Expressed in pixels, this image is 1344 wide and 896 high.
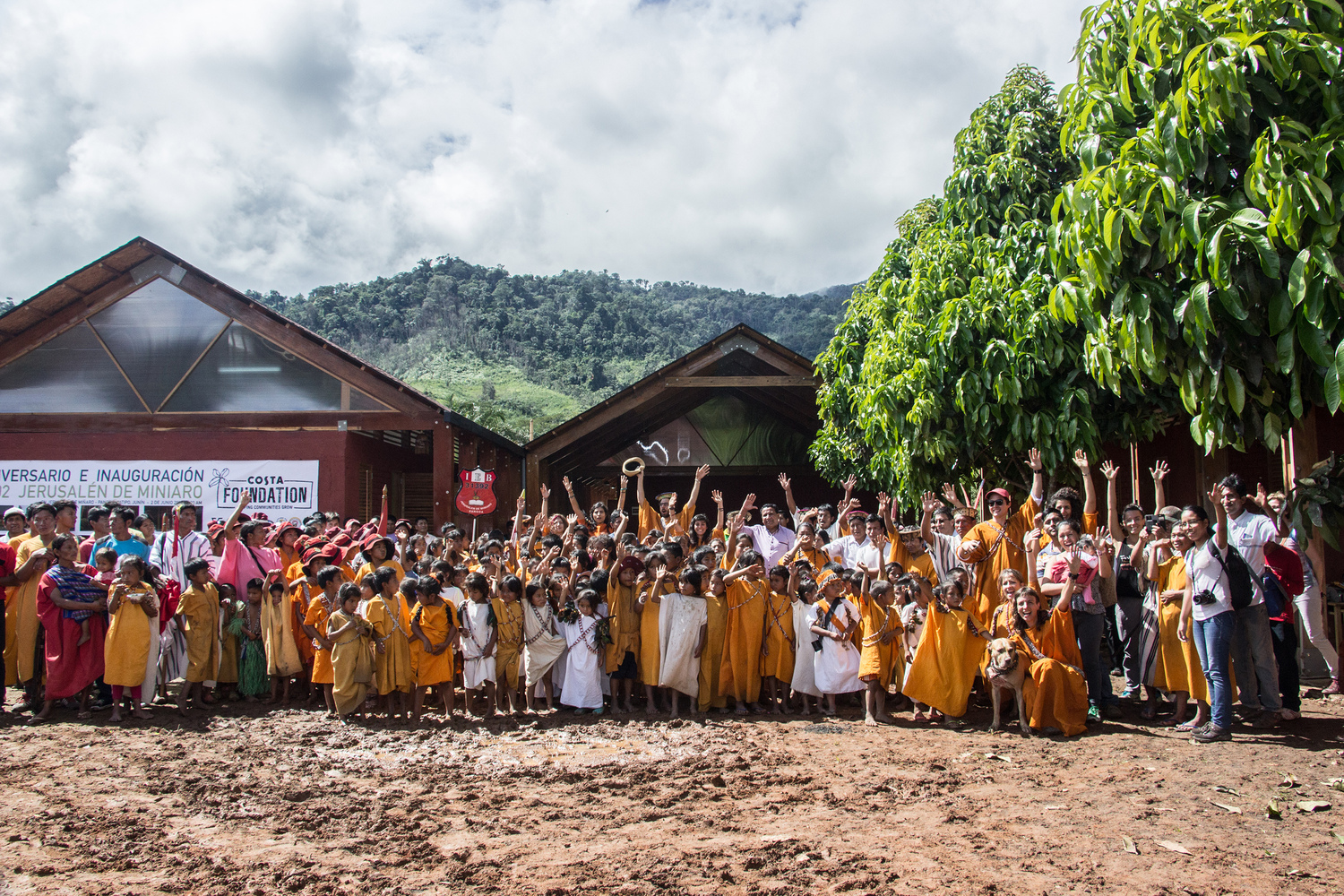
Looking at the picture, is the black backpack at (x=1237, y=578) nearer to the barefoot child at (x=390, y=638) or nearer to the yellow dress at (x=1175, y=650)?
the yellow dress at (x=1175, y=650)

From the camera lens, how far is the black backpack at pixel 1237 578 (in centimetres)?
587

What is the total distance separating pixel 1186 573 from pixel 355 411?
11.5 metres

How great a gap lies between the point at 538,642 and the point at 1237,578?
197 inches

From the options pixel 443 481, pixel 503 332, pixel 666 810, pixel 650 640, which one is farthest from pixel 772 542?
pixel 503 332

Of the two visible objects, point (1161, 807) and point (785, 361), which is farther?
point (785, 361)

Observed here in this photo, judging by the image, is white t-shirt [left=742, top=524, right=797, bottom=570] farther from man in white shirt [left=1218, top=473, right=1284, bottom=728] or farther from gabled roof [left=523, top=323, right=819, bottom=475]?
gabled roof [left=523, top=323, right=819, bottom=475]

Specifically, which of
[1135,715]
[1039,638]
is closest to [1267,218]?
[1039,638]

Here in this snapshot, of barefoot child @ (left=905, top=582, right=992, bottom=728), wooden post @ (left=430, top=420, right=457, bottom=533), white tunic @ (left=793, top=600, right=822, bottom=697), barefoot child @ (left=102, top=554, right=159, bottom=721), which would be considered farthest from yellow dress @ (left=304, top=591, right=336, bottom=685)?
wooden post @ (left=430, top=420, right=457, bottom=533)

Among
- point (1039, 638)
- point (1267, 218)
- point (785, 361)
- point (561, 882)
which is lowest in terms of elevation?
point (561, 882)

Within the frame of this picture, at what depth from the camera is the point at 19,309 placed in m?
13.8

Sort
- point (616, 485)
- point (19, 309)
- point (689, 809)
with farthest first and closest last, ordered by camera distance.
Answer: point (616, 485)
point (19, 309)
point (689, 809)

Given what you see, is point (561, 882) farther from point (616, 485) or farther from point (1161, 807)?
point (616, 485)

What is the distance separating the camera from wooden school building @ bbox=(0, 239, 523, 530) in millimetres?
13875

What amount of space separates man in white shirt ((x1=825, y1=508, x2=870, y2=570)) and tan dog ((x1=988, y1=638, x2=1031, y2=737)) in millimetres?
1690
